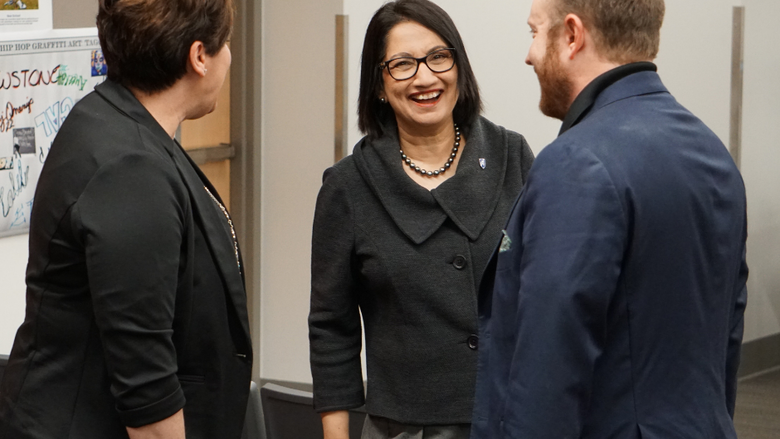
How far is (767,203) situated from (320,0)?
2.18 metres

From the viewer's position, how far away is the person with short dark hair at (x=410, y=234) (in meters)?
1.90

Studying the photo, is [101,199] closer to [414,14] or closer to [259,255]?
[414,14]

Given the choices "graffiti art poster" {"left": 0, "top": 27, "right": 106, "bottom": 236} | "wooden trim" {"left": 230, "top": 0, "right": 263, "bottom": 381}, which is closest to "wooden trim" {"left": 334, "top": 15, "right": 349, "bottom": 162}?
"wooden trim" {"left": 230, "top": 0, "right": 263, "bottom": 381}

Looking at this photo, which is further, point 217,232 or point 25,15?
point 25,15

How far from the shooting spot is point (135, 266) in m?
1.40

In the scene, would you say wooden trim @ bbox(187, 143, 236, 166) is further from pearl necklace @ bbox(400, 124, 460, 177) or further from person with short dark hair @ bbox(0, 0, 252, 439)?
person with short dark hair @ bbox(0, 0, 252, 439)

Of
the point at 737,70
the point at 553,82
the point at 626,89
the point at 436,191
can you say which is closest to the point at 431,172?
the point at 436,191

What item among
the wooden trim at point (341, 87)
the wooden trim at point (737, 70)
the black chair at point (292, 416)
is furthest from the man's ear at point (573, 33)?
the wooden trim at point (341, 87)

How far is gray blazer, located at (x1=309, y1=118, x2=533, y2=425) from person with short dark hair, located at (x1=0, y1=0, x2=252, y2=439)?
0.36m

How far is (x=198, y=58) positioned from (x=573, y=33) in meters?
0.64

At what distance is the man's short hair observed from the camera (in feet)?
4.70

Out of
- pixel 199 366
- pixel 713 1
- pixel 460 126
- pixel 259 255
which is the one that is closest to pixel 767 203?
pixel 713 1

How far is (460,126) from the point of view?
211 cm

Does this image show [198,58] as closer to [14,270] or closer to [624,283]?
[624,283]
